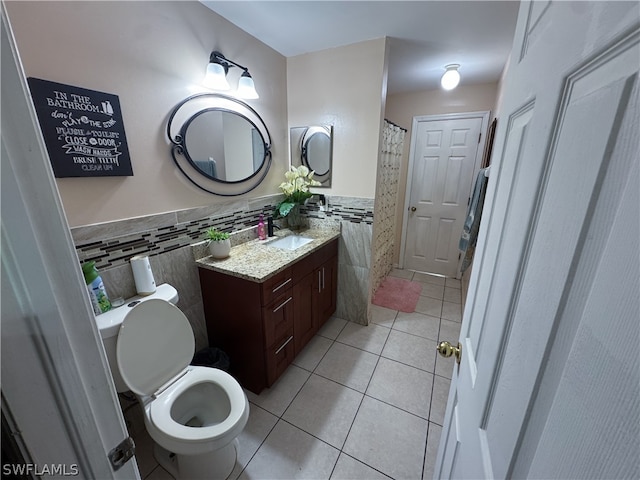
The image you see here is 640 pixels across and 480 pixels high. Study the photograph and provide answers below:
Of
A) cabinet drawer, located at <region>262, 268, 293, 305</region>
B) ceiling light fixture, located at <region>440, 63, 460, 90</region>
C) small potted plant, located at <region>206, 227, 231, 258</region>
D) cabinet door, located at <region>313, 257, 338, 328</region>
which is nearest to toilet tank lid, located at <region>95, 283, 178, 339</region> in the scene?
small potted plant, located at <region>206, 227, 231, 258</region>

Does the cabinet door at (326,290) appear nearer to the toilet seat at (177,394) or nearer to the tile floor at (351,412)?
the tile floor at (351,412)

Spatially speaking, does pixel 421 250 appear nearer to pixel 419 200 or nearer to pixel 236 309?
pixel 419 200

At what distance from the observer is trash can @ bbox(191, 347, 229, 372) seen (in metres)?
1.60

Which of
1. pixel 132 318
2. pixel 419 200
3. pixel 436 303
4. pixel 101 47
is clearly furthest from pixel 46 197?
pixel 419 200

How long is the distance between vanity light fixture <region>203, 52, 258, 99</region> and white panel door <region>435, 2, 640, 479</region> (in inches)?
59.1

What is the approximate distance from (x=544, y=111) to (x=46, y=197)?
0.77 m

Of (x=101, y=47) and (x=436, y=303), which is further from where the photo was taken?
(x=436, y=303)

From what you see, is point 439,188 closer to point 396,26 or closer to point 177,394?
point 396,26

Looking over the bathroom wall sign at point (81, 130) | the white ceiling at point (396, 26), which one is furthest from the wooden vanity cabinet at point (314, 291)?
the white ceiling at point (396, 26)

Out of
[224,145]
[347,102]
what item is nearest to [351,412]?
[224,145]

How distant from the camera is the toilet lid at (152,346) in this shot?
110 cm

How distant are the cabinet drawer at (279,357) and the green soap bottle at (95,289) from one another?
2.84 ft

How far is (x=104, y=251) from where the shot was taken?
3.92 feet

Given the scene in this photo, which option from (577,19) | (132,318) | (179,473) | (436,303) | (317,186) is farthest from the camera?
(436,303)
